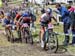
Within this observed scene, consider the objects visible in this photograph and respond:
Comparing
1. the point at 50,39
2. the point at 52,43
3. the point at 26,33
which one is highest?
the point at 50,39

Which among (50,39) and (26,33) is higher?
(50,39)

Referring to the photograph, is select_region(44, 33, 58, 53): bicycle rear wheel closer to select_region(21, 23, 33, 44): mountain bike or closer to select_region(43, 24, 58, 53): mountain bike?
select_region(43, 24, 58, 53): mountain bike

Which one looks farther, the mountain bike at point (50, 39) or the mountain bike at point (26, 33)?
the mountain bike at point (26, 33)

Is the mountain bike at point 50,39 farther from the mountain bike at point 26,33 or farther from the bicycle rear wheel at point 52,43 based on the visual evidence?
the mountain bike at point 26,33

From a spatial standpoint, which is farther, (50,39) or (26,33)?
(26,33)

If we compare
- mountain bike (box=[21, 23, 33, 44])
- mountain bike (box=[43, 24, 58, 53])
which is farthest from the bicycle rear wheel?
mountain bike (box=[21, 23, 33, 44])

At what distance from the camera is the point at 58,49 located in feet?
52.7

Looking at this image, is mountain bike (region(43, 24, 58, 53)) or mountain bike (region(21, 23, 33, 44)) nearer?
mountain bike (region(43, 24, 58, 53))

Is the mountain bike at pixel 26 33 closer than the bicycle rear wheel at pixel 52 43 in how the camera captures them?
No

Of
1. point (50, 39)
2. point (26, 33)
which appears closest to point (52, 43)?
point (50, 39)

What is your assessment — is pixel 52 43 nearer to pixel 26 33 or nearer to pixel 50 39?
pixel 50 39

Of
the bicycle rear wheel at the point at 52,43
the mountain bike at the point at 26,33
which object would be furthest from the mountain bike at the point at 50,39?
the mountain bike at the point at 26,33

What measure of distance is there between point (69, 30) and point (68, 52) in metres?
1.97

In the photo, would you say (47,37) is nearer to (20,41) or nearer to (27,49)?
(27,49)
